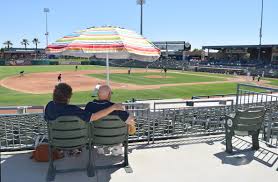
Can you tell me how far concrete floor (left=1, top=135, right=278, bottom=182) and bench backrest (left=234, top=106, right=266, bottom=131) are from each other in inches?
23.5

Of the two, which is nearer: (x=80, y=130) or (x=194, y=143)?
(x=80, y=130)

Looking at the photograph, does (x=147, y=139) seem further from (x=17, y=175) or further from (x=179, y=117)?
(x=17, y=175)

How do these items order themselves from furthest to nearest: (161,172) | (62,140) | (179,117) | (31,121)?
(179,117) → (31,121) → (161,172) → (62,140)

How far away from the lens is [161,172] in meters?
5.18

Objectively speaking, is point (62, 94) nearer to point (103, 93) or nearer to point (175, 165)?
point (103, 93)

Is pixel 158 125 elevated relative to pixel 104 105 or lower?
lower

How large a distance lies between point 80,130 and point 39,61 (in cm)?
8675

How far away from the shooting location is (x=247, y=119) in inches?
235

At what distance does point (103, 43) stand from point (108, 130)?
1.68m

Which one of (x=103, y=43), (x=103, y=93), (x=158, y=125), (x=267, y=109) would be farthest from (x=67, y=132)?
(x=267, y=109)

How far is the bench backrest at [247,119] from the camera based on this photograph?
5.93 metres

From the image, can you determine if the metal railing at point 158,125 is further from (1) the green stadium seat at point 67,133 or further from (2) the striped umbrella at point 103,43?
(1) the green stadium seat at point 67,133

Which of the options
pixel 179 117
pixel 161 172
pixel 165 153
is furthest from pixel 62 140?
pixel 179 117

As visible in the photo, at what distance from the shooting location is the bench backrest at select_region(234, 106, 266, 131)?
5.93 metres
